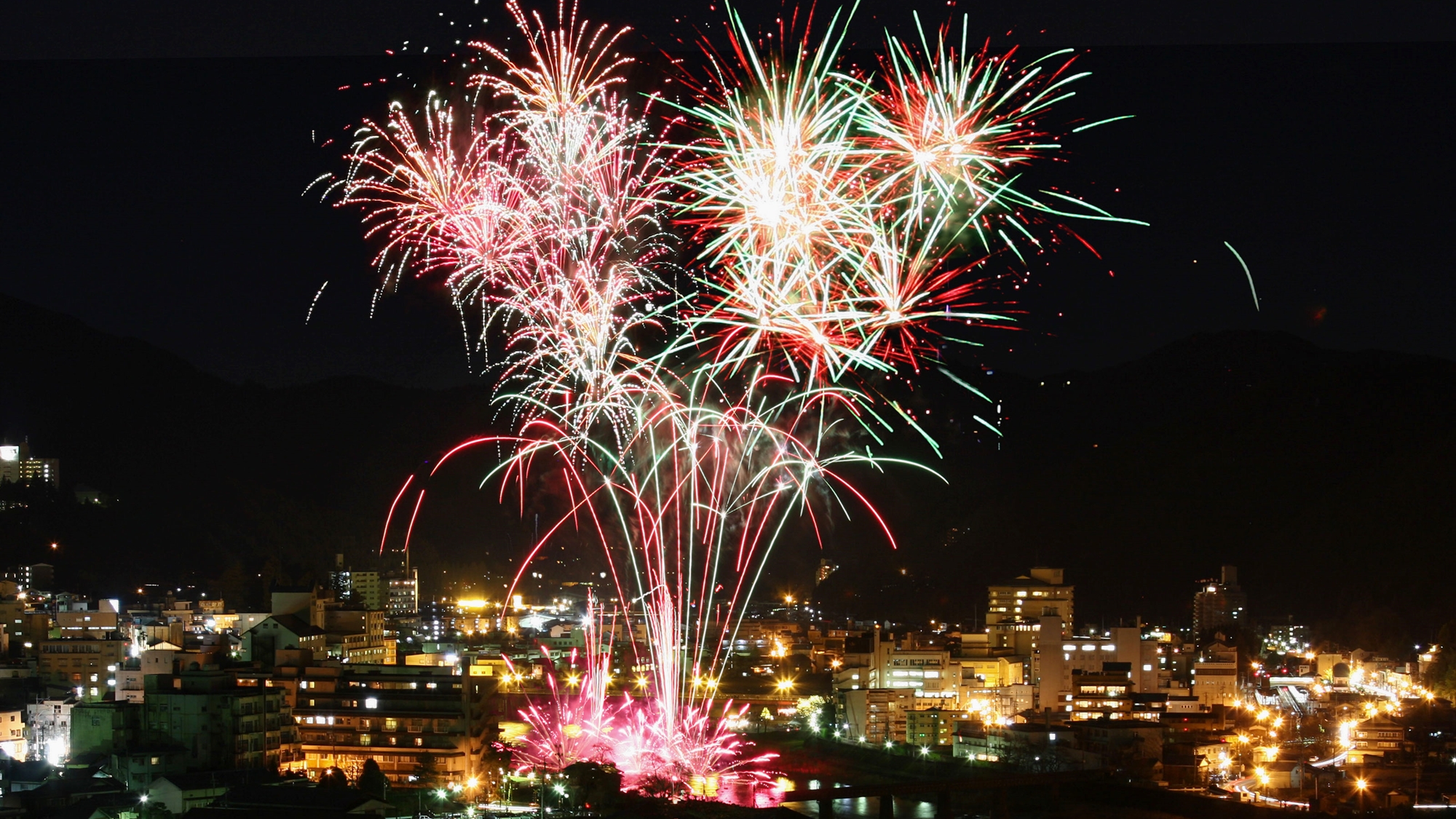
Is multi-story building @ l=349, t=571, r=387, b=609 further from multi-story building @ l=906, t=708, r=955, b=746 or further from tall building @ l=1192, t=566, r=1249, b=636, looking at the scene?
tall building @ l=1192, t=566, r=1249, b=636

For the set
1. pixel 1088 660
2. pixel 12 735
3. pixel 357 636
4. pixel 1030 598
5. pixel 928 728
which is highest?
pixel 1030 598

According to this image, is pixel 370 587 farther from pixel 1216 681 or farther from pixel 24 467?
pixel 1216 681

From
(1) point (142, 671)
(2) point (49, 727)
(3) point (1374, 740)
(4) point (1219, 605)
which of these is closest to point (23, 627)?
(2) point (49, 727)

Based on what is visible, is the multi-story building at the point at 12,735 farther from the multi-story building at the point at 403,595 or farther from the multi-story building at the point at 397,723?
the multi-story building at the point at 403,595

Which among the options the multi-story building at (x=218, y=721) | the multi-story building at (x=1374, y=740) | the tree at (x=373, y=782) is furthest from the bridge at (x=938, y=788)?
the multi-story building at (x=218, y=721)

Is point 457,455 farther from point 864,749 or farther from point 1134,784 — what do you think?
point 1134,784

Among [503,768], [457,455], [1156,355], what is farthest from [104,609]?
[1156,355]

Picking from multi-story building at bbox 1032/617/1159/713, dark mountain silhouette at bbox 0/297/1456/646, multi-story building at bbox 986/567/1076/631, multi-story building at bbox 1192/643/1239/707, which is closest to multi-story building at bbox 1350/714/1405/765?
multi-story building at bbox 1192/643/1239/707
